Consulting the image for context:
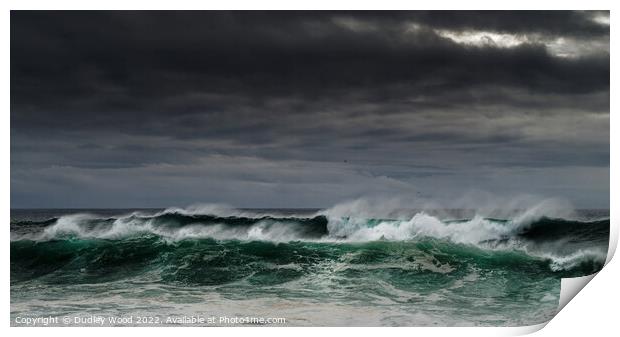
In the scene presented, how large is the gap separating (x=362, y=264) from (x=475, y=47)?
2.05m

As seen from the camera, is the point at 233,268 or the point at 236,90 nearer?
the point at 236,90

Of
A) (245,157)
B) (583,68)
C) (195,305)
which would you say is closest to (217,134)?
(245,157)

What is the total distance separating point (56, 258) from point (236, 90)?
2.32 m

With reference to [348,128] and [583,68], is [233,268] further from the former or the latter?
[583,68]

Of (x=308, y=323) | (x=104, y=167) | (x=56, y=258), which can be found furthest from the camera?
(x=56, y=258)

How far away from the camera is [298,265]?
5.21m

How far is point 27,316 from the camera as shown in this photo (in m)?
4.44

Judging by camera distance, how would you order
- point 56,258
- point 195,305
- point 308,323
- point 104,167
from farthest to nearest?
point 56,258, point 104,167, point 195,305, point 308,323

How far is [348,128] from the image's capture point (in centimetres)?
479

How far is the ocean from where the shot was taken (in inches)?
178

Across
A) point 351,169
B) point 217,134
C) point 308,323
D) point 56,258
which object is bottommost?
point 308,323

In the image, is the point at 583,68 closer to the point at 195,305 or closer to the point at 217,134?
the point at 217,134

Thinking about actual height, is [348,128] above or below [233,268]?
above

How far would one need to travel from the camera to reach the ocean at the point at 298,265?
4.52m
